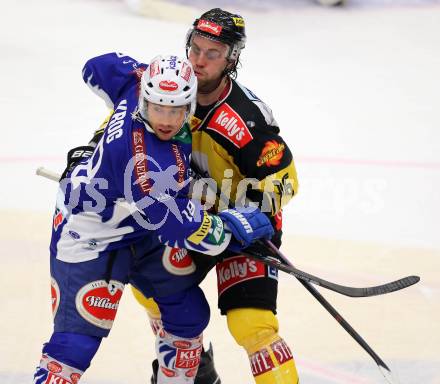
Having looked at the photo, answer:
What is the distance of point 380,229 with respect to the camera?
6172 mm

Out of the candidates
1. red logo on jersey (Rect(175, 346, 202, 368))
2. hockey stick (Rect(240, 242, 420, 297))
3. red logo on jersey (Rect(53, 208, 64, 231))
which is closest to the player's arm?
hockey stick (Rect(240, 242, 420, 297))

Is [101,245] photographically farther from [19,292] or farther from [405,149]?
[405,149]

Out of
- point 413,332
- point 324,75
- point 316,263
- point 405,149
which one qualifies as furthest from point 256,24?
point 413,332

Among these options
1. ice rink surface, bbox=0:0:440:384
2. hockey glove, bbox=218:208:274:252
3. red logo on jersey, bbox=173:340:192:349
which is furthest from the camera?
ice rink surface, bbox=0:0:440:384

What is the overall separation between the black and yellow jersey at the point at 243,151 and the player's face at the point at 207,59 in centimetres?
9

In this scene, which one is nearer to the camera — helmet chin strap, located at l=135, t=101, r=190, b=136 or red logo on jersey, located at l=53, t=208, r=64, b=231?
helmet chin strap, located at l=135, t=101, r=190, b=136

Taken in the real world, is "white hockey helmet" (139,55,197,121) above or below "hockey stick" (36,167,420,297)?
above

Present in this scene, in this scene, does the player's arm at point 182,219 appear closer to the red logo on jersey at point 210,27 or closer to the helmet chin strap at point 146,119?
the helmet chin strap at point 146,119

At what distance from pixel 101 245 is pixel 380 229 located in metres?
2.52

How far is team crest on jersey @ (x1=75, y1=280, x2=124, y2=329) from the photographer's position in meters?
4.04

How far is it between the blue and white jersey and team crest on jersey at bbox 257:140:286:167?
310mm

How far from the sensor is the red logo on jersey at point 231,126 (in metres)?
4.12

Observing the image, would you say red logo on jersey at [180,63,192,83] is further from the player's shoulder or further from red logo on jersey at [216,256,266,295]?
red logo on jersey at [216,256,266,295]

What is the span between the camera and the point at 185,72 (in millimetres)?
Answer: 3900
